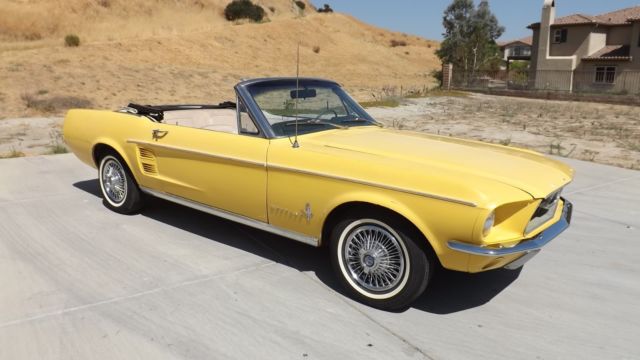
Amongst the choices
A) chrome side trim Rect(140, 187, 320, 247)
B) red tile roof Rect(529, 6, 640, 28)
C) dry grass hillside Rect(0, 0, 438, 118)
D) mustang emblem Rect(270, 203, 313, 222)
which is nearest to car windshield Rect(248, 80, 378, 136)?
mustang emblem Rect(270, 203, 313, 222)

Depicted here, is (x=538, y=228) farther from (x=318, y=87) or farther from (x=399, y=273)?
(x=318, y=87)

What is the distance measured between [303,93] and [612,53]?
3679 cm

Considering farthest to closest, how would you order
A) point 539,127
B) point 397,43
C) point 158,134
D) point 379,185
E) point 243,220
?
point 397,43 → point 539,127 → point 158,134 → point 243,220 → point 379,185

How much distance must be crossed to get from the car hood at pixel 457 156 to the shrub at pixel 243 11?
5816 cm

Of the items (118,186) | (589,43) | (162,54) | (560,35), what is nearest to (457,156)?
(118,186)

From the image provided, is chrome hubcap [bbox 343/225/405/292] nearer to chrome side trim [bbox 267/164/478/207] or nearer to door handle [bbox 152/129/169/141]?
chrome side trim [bbox 267/164/478/207]

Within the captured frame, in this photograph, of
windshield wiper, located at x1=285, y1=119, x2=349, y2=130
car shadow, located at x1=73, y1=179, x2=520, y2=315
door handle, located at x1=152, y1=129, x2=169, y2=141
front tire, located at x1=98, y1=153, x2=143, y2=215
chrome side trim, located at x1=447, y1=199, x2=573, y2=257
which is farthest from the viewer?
front tire, located at x1=98, y1=153, x2=143, y2=215

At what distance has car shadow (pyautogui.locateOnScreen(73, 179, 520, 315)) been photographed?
144 inches

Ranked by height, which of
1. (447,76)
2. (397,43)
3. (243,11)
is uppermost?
(243,11)

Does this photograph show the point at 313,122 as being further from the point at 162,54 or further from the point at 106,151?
the point at 162,54

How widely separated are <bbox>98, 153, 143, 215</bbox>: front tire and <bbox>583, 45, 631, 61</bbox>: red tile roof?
35.8m

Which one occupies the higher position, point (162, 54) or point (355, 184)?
point (162, 54)

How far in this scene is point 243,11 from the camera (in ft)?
199

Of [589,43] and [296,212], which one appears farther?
[589,43]
